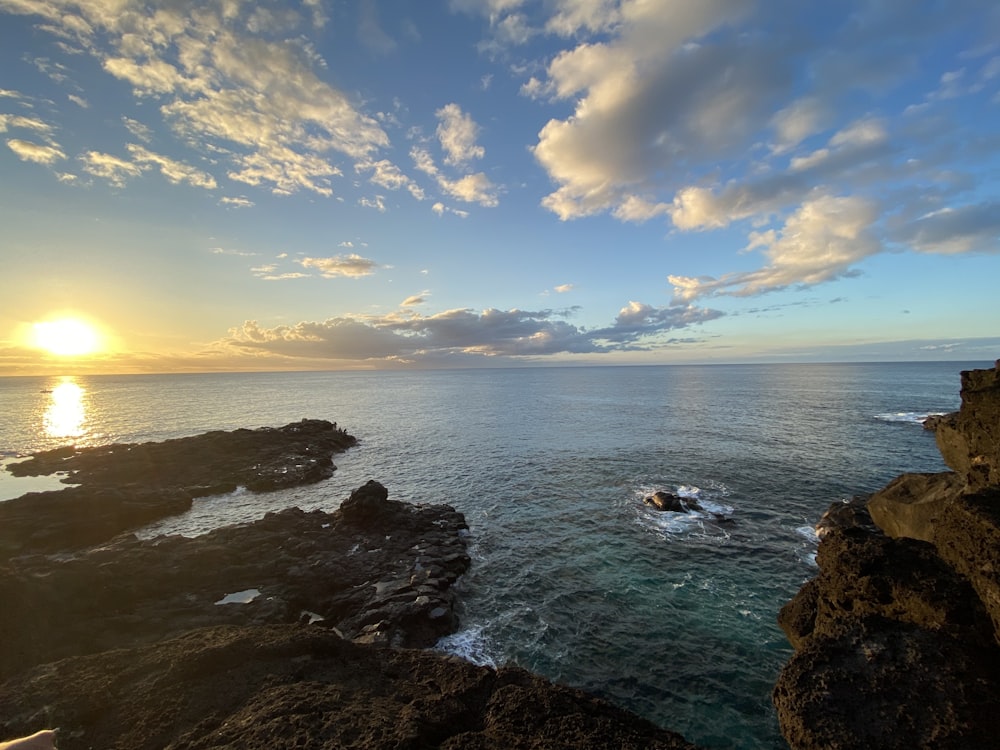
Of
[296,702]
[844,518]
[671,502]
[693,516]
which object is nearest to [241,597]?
[296,702]

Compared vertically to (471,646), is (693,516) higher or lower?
higher

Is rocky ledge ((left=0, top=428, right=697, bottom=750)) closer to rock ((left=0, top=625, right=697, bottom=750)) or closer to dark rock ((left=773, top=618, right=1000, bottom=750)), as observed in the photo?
rock ((left=0, top=625, right=697, bottom=750))

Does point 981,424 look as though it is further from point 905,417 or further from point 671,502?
point 905,417

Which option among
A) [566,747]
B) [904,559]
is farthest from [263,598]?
[904,559]

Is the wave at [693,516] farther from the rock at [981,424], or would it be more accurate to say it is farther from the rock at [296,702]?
the rock at [296,702]

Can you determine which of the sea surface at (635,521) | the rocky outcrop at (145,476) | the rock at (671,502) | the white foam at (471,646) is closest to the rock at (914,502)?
the sea surface at (635,521)

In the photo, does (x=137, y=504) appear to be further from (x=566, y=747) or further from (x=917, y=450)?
(x=917, y=450)

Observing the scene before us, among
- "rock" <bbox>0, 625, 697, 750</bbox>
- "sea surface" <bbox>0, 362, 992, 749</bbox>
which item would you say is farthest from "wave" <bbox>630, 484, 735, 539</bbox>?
"rock" <bbox>0, 625, 697, 750</bbox>
